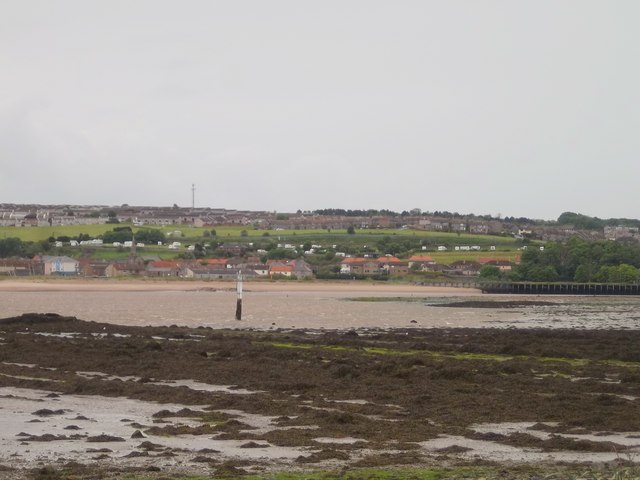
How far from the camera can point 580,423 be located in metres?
20.2

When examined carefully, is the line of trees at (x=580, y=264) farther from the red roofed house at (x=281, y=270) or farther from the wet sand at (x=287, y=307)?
the red roofed house at (x=281, y=270)

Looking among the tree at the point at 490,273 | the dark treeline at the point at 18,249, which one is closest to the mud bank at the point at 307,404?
the tree at the point at 490,273

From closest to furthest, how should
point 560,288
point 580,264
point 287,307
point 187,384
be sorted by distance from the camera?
point 187,384 < point 287,307 < point 560,288 < point 580,264

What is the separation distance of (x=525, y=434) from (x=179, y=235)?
160961 mm

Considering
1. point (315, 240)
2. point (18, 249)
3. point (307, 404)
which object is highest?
point (315, 240)

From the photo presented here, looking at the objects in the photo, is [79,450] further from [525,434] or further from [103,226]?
[103,226]

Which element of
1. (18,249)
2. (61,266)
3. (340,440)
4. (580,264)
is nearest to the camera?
(340,440)

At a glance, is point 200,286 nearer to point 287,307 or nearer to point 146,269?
point 146,269

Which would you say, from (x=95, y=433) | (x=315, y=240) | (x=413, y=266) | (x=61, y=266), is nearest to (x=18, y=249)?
(x=61, y=266)

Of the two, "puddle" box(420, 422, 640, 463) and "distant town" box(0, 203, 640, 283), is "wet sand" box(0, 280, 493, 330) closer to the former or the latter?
"distant town" box(0, 203, 640, 283)

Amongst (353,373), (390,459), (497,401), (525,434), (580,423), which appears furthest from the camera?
(353,373)

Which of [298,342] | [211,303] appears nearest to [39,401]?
[298,342]

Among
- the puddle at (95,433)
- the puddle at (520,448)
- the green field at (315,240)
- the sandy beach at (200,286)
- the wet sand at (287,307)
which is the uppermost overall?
the green field at (315,240)

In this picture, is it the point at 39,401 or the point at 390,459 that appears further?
the point at 39,401
